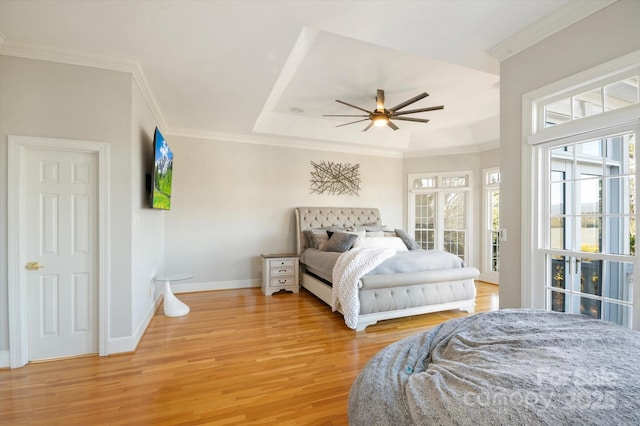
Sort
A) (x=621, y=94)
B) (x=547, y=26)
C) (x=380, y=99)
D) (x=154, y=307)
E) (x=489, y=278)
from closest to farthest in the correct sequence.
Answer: (x=621, y=94) → (x=547, y=26) → (x=380, y=99) → (x=154, y=307) → (x=489, y=278)

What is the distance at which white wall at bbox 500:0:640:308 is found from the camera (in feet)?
6.23

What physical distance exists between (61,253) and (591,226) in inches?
179

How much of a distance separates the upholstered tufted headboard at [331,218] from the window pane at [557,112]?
3.76 m

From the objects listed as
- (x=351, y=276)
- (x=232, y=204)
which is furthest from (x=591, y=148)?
(x=232, y=204)

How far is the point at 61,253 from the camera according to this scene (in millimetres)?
2660

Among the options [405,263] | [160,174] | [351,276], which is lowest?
[351,276]

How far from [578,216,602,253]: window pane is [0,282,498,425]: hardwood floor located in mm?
1891

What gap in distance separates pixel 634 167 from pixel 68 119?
4.58 metres

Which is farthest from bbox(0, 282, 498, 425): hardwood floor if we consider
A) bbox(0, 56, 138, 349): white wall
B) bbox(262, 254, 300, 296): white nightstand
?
bbox(262, 254, 300, 296): white nightstand

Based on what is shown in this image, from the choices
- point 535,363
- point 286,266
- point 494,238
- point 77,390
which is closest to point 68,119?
point 77,390


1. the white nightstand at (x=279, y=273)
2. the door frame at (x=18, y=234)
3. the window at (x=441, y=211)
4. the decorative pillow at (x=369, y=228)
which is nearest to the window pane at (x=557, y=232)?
the decorative pillow at (x=369, y=228)

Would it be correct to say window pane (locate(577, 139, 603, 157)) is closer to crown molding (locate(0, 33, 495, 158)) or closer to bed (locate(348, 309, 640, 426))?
bed (locate(348, 309, 640, 426))

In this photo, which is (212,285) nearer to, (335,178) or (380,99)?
(335,178)

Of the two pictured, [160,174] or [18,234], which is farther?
[160,174]
